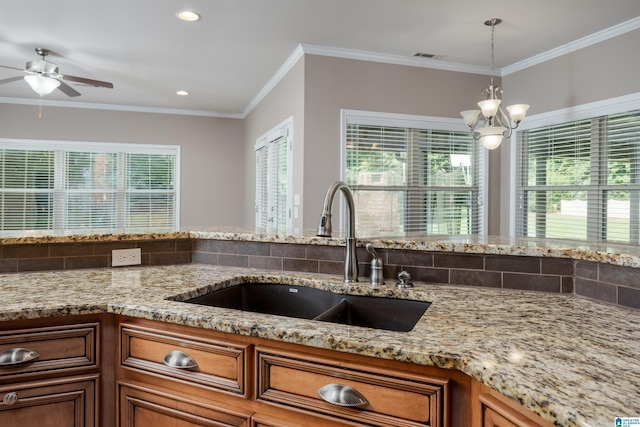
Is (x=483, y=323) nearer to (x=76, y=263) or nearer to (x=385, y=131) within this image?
(x=76, y=263)

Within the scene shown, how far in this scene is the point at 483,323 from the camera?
105cm

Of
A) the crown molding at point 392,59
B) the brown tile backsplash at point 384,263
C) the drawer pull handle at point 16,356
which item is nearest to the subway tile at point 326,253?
the brown tile backsplash at point 384,263

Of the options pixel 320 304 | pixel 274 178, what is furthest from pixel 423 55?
pixel 320 304

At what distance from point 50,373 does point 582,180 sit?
4.10 metres

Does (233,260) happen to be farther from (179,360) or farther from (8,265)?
(8,265)

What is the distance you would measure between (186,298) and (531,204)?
3809 mm

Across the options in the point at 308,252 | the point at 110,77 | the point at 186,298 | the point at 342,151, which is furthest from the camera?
the point at 110,77

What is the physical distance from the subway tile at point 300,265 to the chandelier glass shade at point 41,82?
3019 millimetres

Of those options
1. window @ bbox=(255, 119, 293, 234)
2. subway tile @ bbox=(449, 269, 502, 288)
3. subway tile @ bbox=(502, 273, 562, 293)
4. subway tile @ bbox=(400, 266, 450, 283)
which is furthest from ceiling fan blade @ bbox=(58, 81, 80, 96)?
subway tile @ bbox=(502, 273, 562, 293)

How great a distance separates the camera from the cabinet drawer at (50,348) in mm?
1190

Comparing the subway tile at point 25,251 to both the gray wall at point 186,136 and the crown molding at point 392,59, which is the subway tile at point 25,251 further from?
the gray wall at point 186,136

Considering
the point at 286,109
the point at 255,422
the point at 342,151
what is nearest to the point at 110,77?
the point at 286,109

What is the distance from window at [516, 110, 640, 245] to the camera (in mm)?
3340

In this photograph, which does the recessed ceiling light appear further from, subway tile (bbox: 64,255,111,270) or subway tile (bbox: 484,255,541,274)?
subway tile (bbox: 484,255,541,274)
